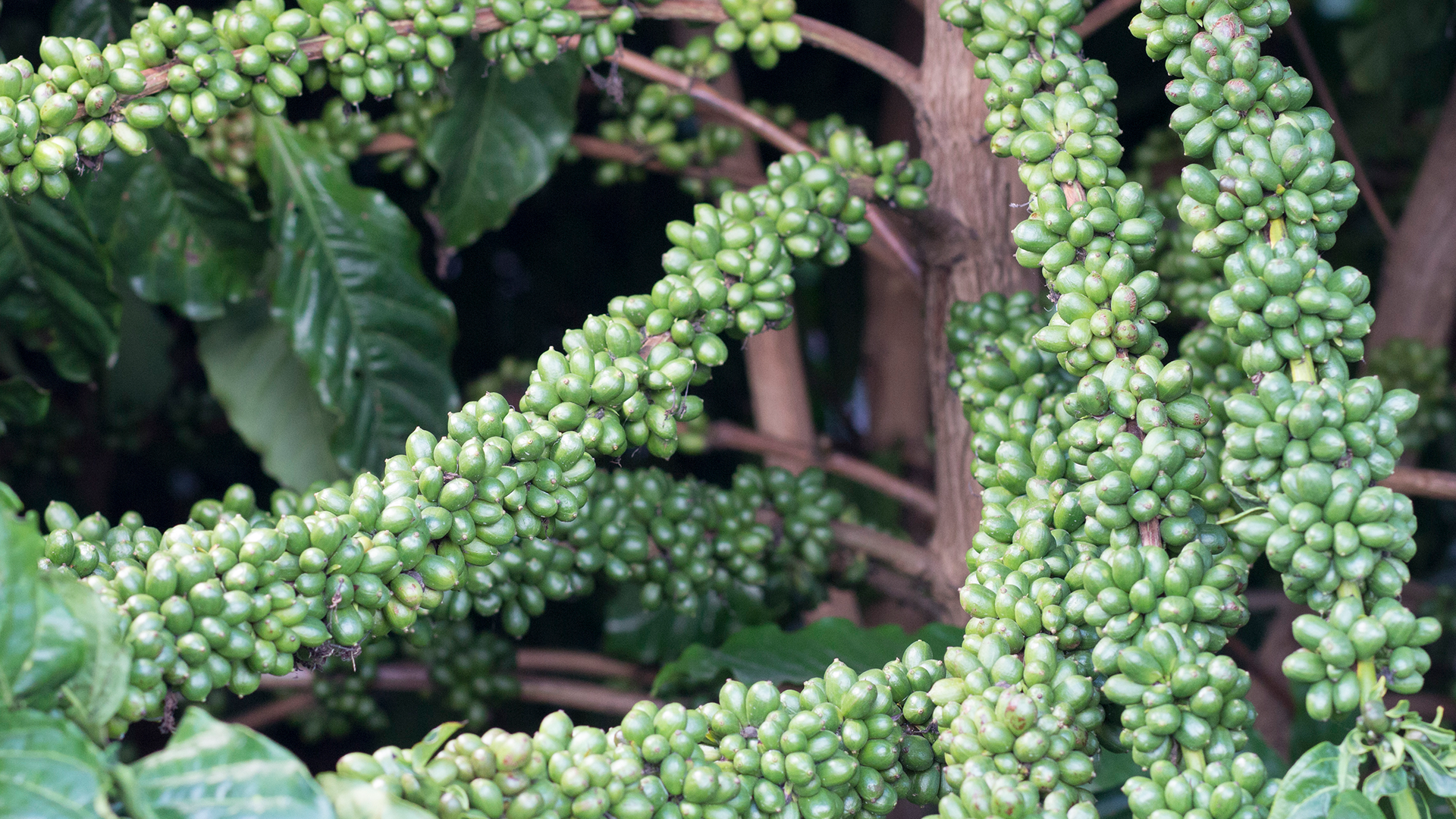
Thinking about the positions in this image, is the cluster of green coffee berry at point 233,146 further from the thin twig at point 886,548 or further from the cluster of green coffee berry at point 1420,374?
the cluster of green coffee berry at point 1420,374

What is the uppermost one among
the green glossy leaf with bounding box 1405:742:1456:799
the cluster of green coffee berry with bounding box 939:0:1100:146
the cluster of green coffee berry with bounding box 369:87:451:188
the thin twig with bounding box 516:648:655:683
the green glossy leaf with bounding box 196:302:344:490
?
the cluster of green coffee berry with bounding box 939:0:1100:146

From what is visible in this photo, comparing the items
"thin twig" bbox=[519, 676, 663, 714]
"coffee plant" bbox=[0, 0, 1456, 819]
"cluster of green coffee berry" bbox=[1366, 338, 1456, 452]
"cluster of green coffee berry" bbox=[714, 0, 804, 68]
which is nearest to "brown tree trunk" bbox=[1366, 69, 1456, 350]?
"cluster of green coffee berry" bbox=[1366, 338, 1456, 452]

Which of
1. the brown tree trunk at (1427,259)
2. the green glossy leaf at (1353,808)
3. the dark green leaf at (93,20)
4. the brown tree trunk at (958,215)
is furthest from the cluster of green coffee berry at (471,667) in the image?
the brown tree trunk at (1427,259)

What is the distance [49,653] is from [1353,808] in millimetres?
756

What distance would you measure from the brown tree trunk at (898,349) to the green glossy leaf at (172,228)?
101 cm

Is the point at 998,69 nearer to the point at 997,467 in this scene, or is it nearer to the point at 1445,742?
the point at 997,467

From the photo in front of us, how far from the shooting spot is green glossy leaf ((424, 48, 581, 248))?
1301 millimetres

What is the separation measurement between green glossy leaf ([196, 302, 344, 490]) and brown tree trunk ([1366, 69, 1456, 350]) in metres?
1.48

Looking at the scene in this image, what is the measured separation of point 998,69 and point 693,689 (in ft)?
2.23

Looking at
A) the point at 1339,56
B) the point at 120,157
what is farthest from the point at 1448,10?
the point at 120,157

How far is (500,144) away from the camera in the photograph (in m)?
1.31

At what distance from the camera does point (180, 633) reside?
717 mm

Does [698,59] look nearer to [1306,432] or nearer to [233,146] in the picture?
[233,146]

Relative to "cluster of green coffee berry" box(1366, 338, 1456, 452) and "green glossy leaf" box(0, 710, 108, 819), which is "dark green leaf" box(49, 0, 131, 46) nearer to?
"green glossy leaf" box(0, 710, 108, 819)
